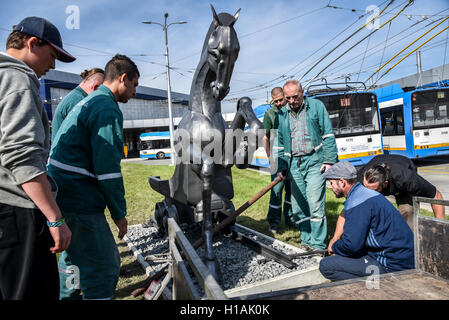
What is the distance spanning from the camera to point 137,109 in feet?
140

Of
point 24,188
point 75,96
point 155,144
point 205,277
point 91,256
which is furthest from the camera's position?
point 155,144

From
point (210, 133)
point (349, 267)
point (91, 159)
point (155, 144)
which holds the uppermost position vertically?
Result: point (155, 144)

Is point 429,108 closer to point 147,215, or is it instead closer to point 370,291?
point 147,215

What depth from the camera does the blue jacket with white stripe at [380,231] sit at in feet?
8.48

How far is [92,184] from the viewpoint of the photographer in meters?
2.29

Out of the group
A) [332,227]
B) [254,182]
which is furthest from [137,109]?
[332,227]

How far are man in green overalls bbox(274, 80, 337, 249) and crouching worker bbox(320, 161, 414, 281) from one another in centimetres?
128

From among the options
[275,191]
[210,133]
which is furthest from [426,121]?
[210,133]

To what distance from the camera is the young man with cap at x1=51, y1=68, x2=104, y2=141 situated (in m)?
3.08

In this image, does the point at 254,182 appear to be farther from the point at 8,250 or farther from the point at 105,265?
the point at 8,250

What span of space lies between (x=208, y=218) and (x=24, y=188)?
2.14 meters

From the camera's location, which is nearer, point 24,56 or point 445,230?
point 24,56

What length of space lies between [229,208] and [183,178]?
2.59 ft

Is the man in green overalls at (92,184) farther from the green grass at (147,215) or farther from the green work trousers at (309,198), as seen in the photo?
the green work trousers at (309,198)
